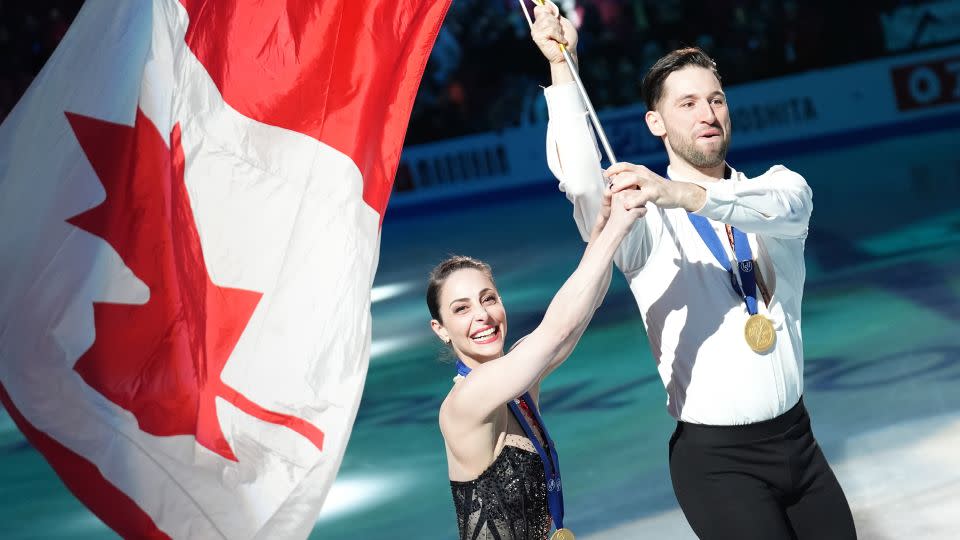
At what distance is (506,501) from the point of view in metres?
3.08

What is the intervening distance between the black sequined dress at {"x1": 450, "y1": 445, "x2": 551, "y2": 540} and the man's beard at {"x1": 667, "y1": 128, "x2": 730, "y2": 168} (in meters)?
0.85

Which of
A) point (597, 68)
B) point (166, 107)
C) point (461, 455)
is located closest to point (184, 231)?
point (166, 107)

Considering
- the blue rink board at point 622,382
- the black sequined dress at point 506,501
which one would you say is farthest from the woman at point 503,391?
the blue rink board at point 622,382

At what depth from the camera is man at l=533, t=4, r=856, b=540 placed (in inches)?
119

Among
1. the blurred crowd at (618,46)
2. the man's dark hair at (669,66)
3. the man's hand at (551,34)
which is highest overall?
the man's hand at (551,34)

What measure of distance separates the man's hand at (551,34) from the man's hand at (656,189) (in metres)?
0.46

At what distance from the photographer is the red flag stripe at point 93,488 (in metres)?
3.12

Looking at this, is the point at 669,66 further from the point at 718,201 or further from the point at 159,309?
the point at 159,309

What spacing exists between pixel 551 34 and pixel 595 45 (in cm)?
1703

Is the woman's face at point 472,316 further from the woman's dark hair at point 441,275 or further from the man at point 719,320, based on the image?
the man at point 719,320

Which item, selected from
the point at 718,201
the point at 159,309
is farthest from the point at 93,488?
the point at 718,201

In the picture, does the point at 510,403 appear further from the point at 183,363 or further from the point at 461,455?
the point at 183,363

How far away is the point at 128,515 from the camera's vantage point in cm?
312

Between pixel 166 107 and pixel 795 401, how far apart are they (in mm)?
1832
